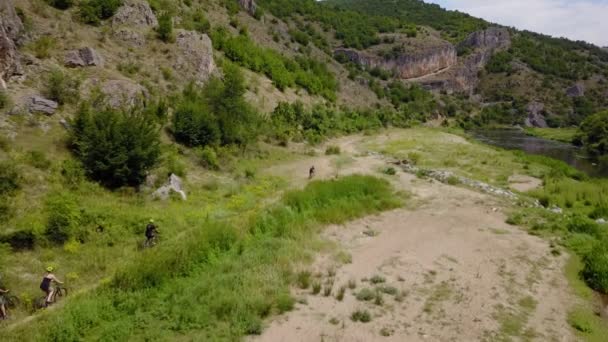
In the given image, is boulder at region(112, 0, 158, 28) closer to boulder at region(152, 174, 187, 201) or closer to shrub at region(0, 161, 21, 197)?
boulder at region(152, 174, 187, 201)

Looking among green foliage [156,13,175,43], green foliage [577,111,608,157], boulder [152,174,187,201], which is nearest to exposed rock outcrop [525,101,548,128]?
green foliage [577,111,608,157]

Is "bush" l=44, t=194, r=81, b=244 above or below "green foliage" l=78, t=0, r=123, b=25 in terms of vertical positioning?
below

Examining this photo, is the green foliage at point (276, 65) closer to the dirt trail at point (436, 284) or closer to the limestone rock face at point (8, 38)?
the limestone rock face at point (8, 38)

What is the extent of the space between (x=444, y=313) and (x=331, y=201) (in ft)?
31.7

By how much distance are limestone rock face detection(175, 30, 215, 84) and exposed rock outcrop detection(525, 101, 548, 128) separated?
12043 centimetres

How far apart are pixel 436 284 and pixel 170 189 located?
42.6 ft

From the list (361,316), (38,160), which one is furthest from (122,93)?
(361,316)

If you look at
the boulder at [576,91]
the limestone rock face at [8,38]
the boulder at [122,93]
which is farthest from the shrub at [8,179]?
the boulder at [576,91]

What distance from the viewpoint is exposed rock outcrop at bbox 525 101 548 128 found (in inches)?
5074

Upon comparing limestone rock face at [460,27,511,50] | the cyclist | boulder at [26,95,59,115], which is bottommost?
the cyclist

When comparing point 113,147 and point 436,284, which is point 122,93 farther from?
A: point 436,284

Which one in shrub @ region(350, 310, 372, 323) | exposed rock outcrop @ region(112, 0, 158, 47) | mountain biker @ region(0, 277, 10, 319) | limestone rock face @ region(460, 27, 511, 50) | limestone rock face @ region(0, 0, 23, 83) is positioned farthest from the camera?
limestone rock face @ region(460, 27, 511, 50)

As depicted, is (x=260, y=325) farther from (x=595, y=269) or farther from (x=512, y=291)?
(x=595, y=269)

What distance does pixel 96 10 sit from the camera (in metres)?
31.8
